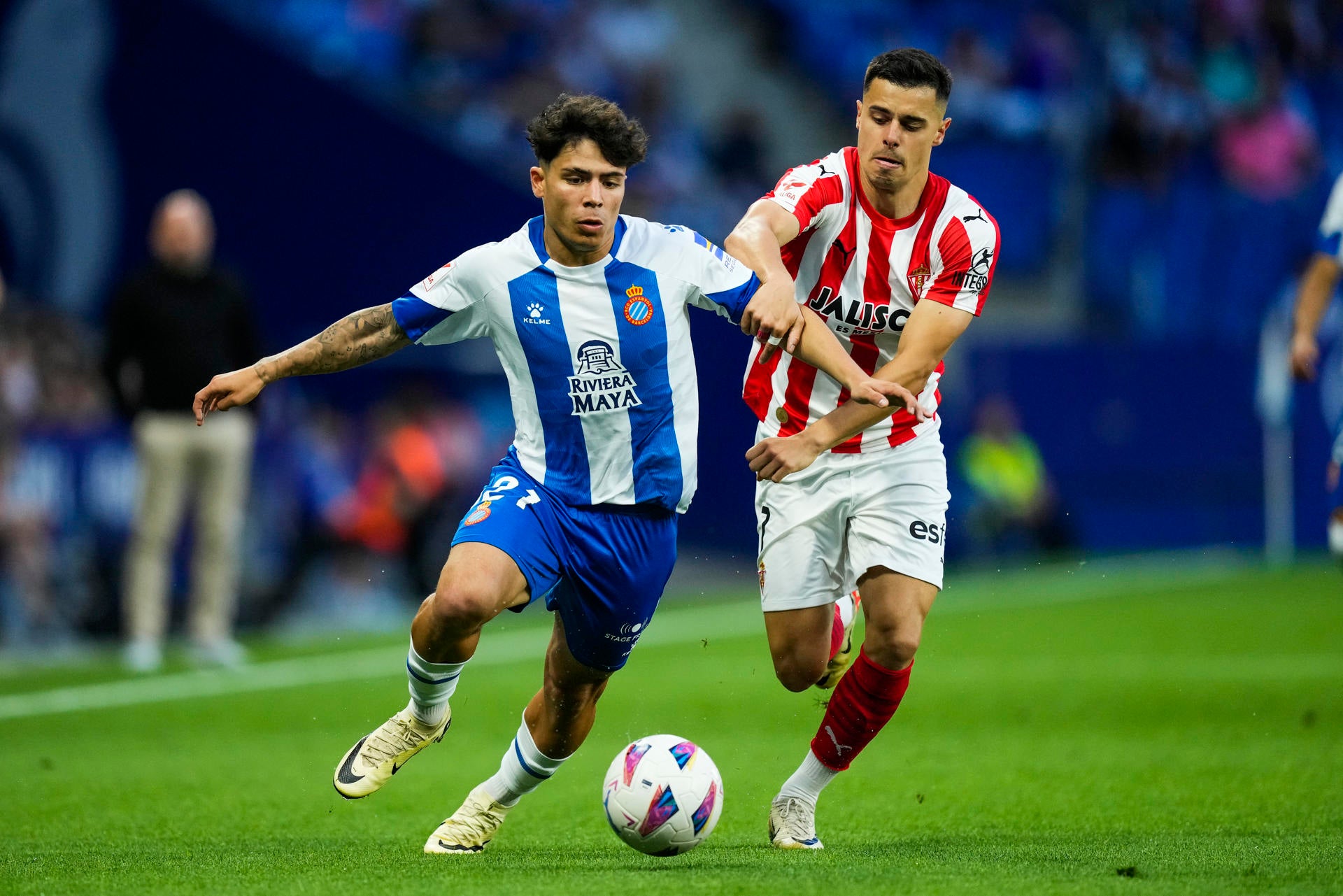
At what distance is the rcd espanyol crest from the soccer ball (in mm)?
1058

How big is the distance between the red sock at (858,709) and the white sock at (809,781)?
2 centimetres

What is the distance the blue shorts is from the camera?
5.04 m

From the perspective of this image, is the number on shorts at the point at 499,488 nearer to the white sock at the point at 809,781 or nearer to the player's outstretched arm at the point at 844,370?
the player's outstretched arm at the point at 844,370

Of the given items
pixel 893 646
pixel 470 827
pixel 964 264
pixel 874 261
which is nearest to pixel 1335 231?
pixel 964 264

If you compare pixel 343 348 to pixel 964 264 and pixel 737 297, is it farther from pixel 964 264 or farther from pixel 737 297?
pixel 964 264

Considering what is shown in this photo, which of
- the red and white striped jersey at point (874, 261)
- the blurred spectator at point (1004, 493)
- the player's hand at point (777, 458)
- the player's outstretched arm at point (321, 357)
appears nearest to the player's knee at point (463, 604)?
the player's outstretched arm at point (321, 357)

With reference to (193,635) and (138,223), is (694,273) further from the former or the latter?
(138,223)

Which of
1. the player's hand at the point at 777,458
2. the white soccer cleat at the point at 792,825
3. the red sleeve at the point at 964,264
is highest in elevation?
the red sleeve at the point at 964,264

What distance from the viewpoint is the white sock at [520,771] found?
528 centimetres

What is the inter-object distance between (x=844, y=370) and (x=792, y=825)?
1.50m

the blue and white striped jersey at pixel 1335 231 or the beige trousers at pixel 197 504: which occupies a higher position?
the blue and white striped jersey at pixel 1335 231

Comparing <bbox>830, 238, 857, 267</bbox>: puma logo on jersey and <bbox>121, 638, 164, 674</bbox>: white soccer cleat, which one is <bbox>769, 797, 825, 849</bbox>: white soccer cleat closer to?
<bbox>830, 238, 857, 267</bbox>: puma logo on jersey

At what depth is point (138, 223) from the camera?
13625mm

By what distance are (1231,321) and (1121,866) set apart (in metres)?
16.8
